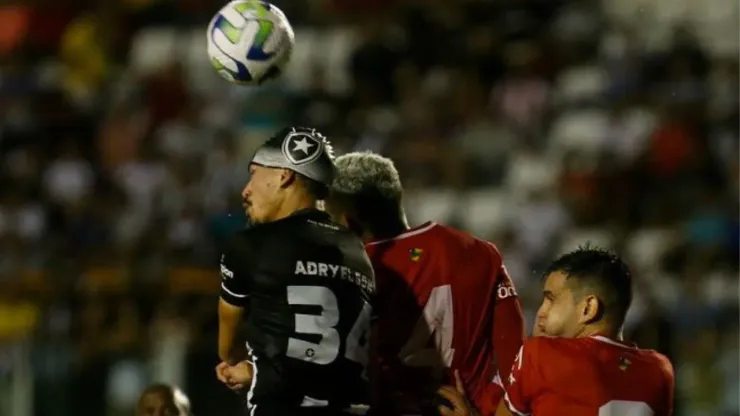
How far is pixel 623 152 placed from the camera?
13.4 meters

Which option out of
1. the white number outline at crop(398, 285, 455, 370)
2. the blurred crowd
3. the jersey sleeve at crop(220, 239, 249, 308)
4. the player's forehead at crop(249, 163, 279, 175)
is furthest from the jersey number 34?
the blurred crowd

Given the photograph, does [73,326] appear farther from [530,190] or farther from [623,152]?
[623,152]

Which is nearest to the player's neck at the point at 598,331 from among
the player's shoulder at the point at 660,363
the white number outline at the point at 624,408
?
the player's shoulder at the point at 660,363

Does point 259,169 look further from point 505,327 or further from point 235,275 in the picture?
point 505,327

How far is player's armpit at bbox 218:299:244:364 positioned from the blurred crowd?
16.4 feet

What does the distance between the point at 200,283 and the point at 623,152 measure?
3.67m

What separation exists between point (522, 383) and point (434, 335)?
75 centimetres

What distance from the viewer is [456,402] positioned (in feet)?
20.9

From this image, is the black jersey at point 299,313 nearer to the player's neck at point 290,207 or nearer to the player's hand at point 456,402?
the player's neck at point 290,207

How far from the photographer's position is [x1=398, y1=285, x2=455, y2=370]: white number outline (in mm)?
6457

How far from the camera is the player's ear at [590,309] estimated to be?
5.83m

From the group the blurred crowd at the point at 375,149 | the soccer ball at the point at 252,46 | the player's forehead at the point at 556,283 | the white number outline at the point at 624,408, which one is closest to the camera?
the white number outline at the point at 624,408

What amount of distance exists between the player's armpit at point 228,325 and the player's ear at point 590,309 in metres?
1.25

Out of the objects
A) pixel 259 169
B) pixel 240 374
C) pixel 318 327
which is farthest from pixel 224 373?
pixel 259 169
